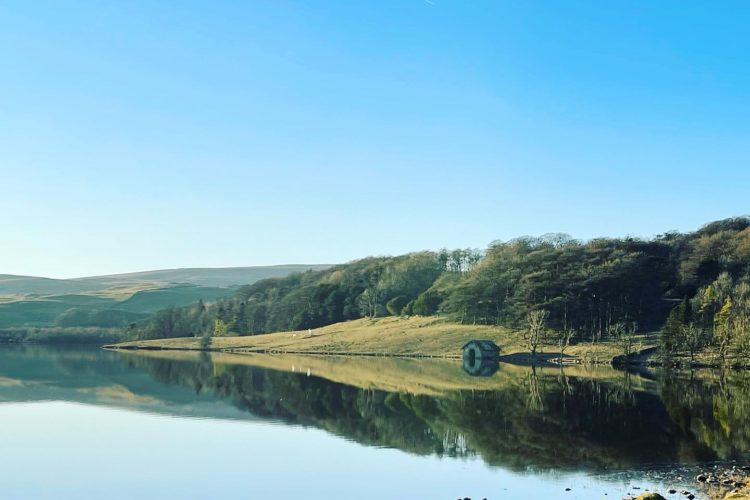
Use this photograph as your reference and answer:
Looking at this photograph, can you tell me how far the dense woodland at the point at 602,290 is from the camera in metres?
110

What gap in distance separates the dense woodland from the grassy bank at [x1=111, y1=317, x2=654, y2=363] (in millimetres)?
3998

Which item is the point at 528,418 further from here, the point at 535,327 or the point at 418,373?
the point at 535,327

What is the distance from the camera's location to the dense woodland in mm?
110125

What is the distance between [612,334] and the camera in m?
122

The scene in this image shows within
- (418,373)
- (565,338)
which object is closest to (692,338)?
(565,338)

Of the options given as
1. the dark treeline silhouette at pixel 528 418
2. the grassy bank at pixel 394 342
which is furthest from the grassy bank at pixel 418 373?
the grassy bank at pixel 394 342

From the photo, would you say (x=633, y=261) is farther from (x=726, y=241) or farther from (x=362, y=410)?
(x=362, y=410)

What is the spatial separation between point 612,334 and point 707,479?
309 ft

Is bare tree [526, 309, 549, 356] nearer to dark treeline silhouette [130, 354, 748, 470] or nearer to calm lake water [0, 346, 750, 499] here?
calm lake water [0, 346, 750, 499]

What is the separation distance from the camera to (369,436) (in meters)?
45.8

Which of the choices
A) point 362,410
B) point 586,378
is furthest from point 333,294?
point 362,410

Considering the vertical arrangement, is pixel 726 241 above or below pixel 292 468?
above

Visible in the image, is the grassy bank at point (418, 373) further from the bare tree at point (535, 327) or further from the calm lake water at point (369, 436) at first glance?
the bare tree at point (535, 327)

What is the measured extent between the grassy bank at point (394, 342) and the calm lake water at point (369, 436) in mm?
34029
